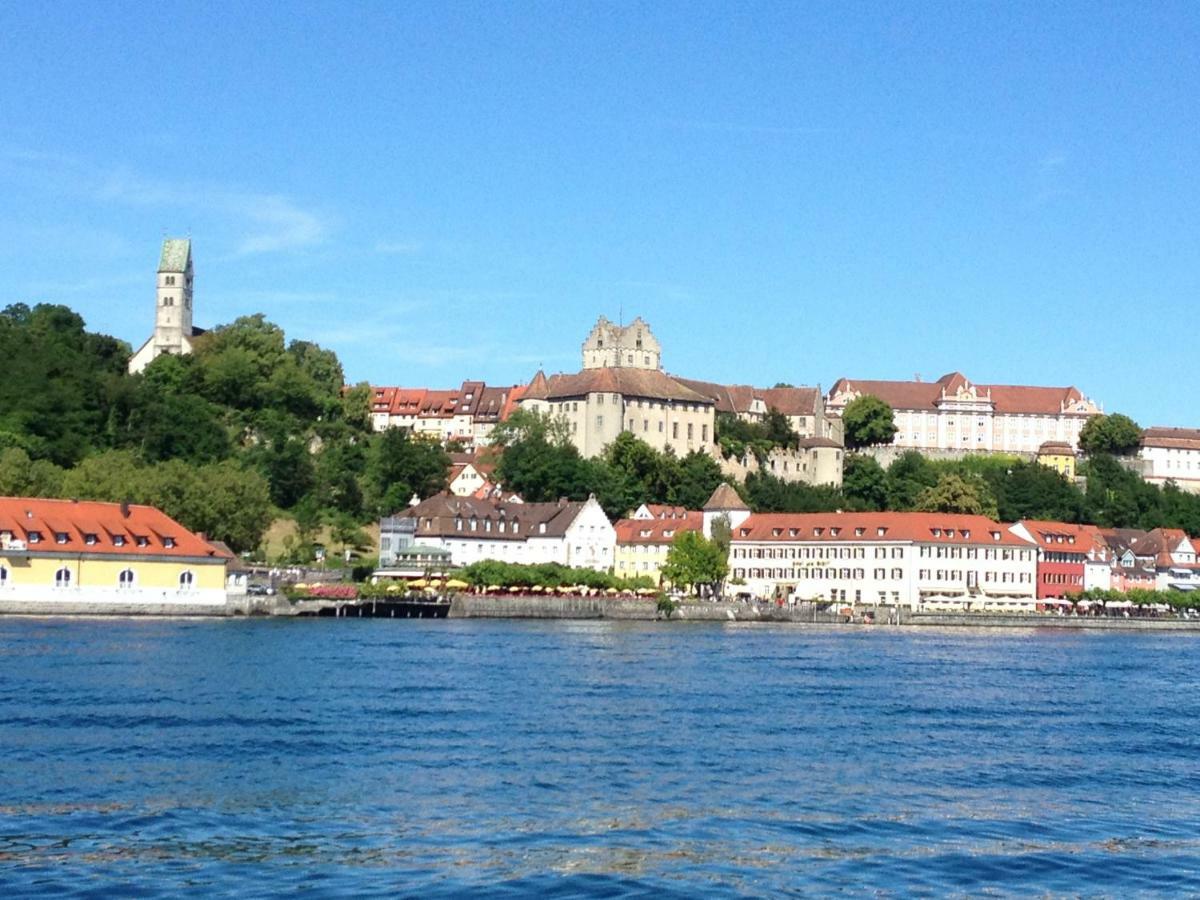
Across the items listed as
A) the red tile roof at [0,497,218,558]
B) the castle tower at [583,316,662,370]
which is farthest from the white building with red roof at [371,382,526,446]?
the red tile roof at [0,497,218,558]

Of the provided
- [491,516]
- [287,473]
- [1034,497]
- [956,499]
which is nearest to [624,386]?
[956,499]

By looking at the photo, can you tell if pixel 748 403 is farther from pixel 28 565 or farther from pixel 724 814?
pixel 724 814

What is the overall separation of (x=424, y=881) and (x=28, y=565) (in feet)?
171

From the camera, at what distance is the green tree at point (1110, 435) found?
471 feet

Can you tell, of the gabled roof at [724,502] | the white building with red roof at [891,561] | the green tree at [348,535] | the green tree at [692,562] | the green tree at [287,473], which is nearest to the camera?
the green tree at [692,562]

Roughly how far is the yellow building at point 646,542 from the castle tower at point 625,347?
29139 mm

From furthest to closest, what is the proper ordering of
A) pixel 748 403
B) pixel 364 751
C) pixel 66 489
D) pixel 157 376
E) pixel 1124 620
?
1. pixel 748 403
2. pixel 157 376
3. pixel 1124 620
4. pixel 66 489
5. pixel 364 751

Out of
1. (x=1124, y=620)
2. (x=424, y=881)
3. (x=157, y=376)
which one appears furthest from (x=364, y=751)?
(x=157, y=376)

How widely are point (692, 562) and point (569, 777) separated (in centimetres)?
6599

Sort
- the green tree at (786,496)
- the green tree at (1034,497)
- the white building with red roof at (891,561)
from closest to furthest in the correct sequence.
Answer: the white building with red roof at (891,561), the green tree at (786,496), the green tree at (1034,497)

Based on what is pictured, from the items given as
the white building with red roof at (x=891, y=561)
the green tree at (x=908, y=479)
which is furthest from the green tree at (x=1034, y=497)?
the white building with red roof at (x=891, y=561)

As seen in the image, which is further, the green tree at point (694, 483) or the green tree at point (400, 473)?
the green tree at point (694, 483)

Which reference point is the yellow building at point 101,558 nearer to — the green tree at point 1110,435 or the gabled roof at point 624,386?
the gabled roof at point 624,386

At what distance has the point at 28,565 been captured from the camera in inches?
2736
